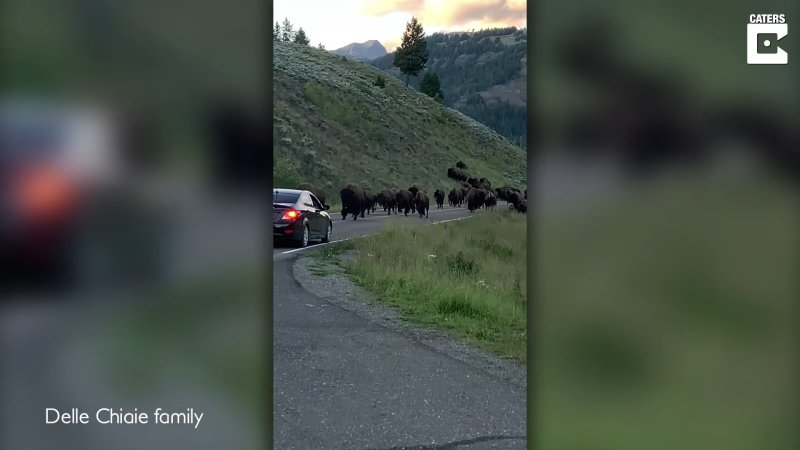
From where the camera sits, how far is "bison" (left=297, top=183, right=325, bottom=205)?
101 inches

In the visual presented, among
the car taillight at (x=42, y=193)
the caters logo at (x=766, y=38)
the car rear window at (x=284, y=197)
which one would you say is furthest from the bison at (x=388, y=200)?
the caters logo at (x=766, y=38)

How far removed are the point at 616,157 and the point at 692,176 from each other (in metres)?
0.26

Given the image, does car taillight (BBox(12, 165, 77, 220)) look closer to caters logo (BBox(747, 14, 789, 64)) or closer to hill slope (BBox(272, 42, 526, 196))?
hill slope (BBox(272, 42, 526, 196))

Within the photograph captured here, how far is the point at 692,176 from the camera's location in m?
2.34

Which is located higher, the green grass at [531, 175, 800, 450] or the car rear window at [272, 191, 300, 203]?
the car rear window at [272, 191, 300, 203]

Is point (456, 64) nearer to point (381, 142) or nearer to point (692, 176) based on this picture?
point (381, 142)

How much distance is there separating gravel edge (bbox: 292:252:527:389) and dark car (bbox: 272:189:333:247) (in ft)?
0.30

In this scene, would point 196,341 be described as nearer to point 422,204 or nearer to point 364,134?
point 422,204

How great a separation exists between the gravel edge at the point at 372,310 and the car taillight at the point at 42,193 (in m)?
0.80

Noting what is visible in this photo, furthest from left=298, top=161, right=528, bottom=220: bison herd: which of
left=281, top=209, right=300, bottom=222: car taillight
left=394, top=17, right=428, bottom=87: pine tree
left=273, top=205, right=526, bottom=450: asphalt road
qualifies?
left=394, top=17, right=428, bottom=87: pine tree

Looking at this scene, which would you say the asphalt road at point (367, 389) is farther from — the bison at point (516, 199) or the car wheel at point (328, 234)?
the bison at point (516, 199)

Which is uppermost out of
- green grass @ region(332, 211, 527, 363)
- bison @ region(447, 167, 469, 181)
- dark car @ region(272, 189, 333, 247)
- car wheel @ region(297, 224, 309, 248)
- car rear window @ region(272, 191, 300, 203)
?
bison @ region(447, 167, 469, 181)

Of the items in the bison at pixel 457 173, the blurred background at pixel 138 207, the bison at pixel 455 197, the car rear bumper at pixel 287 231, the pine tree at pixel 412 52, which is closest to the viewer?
the blurred background at pixel 138 207

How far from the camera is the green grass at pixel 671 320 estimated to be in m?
2.32
